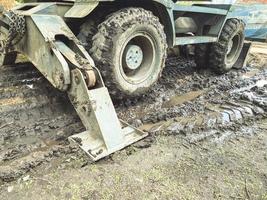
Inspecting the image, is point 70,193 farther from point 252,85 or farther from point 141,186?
point 252,85

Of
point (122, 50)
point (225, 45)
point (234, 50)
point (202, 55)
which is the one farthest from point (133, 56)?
point (234, 50)

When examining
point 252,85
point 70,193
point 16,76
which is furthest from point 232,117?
point 16,76

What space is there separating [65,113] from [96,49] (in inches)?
29.9

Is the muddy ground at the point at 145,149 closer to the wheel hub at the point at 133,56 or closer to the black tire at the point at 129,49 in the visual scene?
the black tire at the point at 129,49

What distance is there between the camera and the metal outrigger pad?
2.59m

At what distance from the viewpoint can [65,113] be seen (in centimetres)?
321

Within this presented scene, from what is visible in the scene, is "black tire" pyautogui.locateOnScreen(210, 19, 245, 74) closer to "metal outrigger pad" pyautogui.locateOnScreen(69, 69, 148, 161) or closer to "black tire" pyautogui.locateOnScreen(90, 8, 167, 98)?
"black tire" pyautogui.locateOnScreen(90, 8, 167, 98)

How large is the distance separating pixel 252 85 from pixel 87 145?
11.1 ft

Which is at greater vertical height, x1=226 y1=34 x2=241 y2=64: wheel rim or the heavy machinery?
the heavy machinery

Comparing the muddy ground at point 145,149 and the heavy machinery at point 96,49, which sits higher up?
the heavy machinery at point 96,49

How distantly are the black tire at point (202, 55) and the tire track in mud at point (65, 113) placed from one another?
0.78 meters

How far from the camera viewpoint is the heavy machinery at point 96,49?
2660 mm

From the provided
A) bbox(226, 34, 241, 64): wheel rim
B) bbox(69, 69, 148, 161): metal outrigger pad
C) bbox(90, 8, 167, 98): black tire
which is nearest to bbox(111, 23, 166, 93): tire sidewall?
bbox(90, 8, 167, 98): black tire

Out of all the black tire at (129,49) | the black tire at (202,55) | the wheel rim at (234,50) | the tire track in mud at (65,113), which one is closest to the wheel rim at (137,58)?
the black tire at (129,49)
